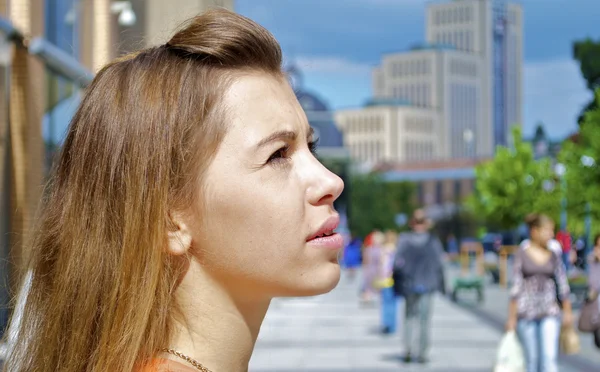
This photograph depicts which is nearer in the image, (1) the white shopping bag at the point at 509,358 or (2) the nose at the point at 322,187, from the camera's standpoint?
(2) the nose at the point at 322,187

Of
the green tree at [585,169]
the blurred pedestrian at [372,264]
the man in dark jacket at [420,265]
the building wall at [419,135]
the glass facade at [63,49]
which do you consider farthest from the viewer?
the building wall at [419,135]

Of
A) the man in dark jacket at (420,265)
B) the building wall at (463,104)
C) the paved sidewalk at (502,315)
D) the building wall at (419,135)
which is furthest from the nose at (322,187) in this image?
the building wall at (463,104)

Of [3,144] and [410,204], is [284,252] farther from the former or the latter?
[410,204]

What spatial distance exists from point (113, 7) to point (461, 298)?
15.8m

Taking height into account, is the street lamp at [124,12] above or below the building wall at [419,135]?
above

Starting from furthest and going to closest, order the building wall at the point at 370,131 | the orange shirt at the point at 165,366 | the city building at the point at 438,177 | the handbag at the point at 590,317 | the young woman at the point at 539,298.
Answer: the building wall at the point at 370,131, the city building at the point at 438,177, the young woman at the point at 539,298, the handbag at the point at 590,317, the orange shirt at the point at 165,366

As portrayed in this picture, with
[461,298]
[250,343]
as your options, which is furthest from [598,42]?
[250,343]

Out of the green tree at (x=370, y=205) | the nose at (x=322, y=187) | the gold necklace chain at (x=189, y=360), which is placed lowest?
the green tree at (x=370, y=205)

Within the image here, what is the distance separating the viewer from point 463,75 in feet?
577

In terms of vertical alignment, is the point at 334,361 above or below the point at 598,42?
below

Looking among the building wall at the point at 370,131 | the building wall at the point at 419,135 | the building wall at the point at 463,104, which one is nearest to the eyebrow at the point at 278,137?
the building wall at the point at 370,131

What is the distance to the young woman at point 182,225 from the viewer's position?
1204mm

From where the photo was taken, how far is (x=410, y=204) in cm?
8975

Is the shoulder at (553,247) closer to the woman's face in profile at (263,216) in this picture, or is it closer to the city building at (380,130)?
the woman's face in profile at (263,216)
